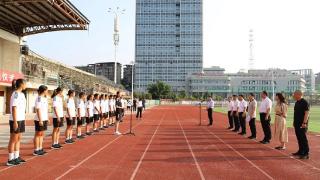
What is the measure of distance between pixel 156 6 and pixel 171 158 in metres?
154

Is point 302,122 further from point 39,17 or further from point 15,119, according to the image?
point 39,17

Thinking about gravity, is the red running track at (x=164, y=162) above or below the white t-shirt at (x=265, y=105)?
below

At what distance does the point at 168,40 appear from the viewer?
526 ft

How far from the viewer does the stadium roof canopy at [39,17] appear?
1096 inches

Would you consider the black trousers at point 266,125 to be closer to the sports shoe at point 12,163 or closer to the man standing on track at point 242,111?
the man standing on track at point 242,111

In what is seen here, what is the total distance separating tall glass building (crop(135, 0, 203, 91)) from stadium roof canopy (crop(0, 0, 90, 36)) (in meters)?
122

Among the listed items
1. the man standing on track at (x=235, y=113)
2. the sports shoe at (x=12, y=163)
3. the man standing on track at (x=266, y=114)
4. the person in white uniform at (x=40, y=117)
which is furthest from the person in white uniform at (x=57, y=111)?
the man standing on track at (x=235, y=113)

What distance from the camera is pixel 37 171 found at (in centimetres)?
864

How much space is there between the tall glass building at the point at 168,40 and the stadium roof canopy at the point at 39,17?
122 m

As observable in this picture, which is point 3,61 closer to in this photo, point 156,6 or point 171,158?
point 171,158

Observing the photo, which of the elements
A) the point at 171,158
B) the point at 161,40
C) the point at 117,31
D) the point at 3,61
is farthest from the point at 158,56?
the point at 171,158

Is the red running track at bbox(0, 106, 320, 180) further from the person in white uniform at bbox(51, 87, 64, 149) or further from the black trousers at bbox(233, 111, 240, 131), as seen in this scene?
the black trousers at bbox(233, 111, 240, 131)

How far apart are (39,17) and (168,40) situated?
12964 centimetres

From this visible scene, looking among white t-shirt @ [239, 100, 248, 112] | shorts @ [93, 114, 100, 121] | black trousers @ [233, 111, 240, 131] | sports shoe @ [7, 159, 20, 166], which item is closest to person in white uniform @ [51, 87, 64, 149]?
sports shoe @ [7, 159, 20, 166]
